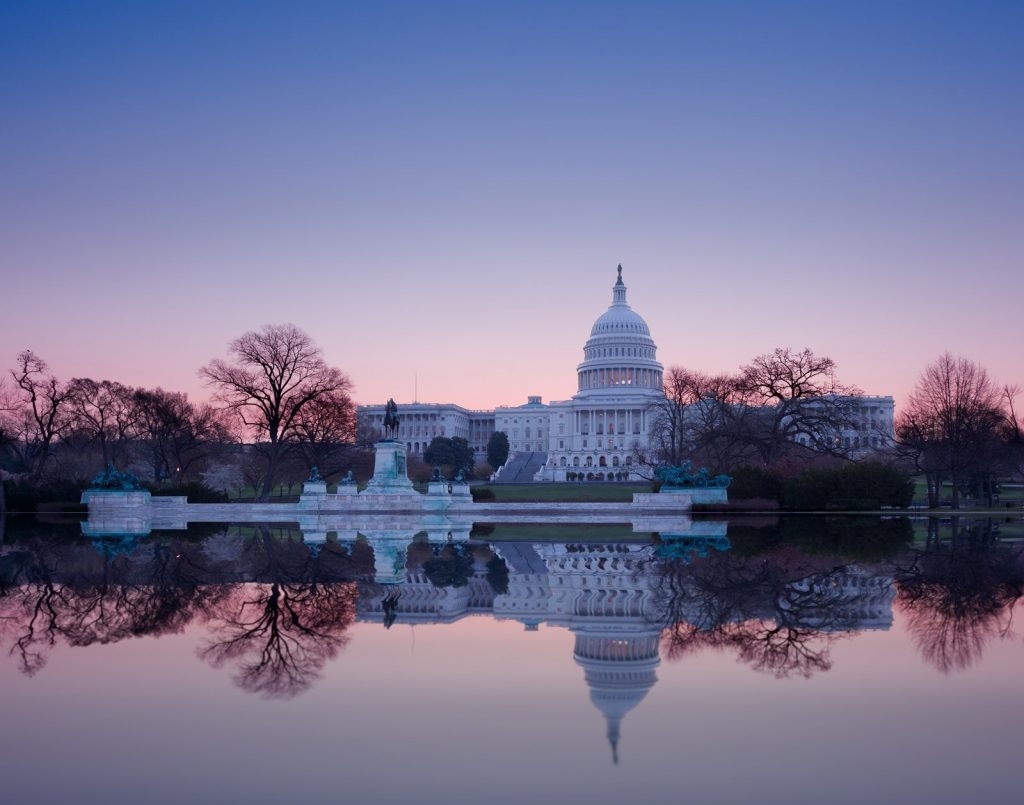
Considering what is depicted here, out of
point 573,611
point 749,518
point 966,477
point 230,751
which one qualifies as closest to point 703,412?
point 966,477

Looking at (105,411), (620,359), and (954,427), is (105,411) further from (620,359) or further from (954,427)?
(620,359)

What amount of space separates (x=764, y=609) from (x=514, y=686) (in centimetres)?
533

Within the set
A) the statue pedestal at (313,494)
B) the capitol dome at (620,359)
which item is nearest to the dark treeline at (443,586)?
the statue pedestal at (313,494)

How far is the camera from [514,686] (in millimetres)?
8930

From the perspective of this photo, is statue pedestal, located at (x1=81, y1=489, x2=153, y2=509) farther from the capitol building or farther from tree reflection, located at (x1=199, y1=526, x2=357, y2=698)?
the capitol building

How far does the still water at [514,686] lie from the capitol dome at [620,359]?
4725 inches

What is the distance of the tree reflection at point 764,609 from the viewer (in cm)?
1029

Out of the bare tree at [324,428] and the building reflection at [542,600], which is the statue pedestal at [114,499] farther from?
the building reflection at [542,600]

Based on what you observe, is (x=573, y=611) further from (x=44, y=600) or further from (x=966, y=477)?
(x=966, y=477)

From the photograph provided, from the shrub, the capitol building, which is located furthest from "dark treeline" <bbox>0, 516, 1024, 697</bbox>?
the capitol building

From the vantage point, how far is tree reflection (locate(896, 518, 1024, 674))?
10.7 metres

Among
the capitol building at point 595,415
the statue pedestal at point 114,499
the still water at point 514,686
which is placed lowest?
the still water at point 514,686

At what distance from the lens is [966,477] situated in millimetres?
54906

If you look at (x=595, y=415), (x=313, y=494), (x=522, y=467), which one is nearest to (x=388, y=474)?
(x=313, y=494)
